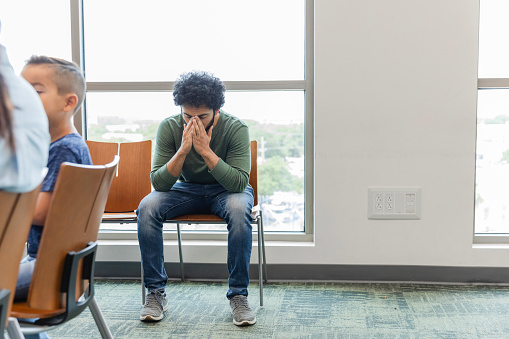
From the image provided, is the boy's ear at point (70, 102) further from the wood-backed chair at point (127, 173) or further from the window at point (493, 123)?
the window at point (493, 123)

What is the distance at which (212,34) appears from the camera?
2.80 metres

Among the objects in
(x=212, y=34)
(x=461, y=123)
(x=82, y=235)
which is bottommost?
(x=82, y=235)

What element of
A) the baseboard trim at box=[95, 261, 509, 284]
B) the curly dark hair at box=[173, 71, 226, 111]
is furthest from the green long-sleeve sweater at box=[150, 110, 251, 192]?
the baseboard trim at box=[95, 261, 509, 284]

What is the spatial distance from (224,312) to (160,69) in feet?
4.58

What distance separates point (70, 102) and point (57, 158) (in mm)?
193

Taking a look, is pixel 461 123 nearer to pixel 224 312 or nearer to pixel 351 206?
pixel 351 206

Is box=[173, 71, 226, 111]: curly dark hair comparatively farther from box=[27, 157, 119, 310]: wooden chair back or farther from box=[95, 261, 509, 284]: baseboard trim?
Answer: box=[27, 157, 119, 310]: wooden chair back

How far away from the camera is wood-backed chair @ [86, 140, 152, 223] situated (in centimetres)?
252

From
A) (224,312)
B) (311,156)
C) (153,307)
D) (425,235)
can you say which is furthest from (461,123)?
(153,307)

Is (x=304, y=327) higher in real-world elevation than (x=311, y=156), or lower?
lower

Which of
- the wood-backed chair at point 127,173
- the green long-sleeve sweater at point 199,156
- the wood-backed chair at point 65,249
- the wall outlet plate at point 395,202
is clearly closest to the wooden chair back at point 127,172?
the wood-backed chair at point 127,173

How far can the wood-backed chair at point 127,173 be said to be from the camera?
252 centimetres

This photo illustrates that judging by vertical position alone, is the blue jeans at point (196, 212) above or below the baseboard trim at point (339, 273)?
above

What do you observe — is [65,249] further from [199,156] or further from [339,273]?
[339,273]
